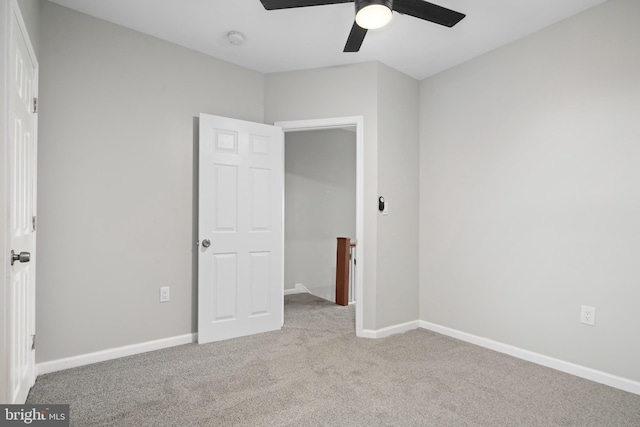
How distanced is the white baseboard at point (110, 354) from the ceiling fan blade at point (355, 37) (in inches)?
105

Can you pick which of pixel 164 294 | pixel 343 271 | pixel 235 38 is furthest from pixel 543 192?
pixel 164 294

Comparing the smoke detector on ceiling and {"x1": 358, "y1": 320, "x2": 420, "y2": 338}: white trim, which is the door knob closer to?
the smoke detector on ceiling

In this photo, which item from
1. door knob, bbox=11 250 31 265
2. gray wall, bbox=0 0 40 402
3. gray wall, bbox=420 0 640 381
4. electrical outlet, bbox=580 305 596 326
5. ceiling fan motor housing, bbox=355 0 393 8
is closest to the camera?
gray wall, bbox=0 0 40 402

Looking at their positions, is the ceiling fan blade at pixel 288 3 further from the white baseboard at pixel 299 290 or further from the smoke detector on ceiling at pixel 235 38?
the white baseboard at pixel 299 290

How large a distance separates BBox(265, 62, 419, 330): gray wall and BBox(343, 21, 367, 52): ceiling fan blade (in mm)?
924

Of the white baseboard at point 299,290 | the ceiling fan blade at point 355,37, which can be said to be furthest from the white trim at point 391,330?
the ceiling fan blade at point 355,37

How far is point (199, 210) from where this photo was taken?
304 centimetres

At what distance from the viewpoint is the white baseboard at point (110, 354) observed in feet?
8.03

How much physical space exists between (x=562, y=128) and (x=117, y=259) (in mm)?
3494

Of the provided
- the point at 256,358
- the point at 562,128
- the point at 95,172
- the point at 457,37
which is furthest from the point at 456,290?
the point at 95,172

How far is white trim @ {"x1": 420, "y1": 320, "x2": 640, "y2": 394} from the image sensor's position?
2277 millimetres

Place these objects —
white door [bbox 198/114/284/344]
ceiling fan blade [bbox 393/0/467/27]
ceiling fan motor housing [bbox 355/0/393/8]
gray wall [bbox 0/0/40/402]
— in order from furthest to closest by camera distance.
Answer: white door [bbox 198/114/284/344]
ceiling fan blade [bbox 393/0/467/27]
ceiling fan motor housing [bbox 355/0/393/8]
gray wall [bbox 0/0/40/402]

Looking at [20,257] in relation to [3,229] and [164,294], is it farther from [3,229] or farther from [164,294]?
[164,294]

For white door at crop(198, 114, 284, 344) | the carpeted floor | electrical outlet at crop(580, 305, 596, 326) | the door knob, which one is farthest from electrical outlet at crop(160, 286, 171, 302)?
electrical outlet at crop(580, 305, 596, 326)
